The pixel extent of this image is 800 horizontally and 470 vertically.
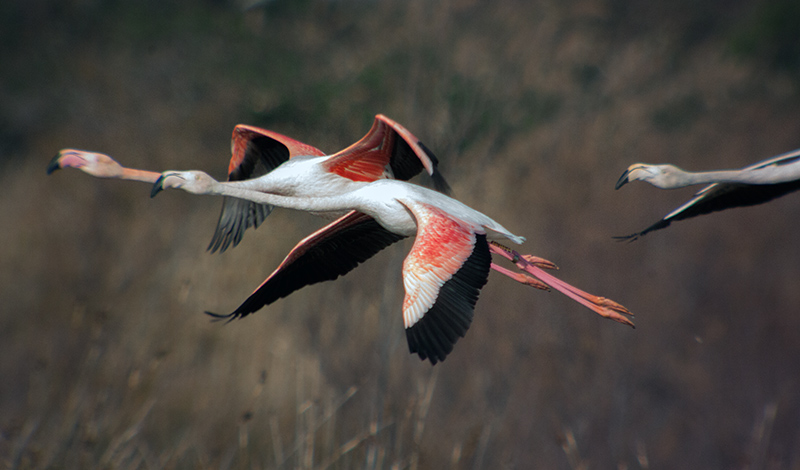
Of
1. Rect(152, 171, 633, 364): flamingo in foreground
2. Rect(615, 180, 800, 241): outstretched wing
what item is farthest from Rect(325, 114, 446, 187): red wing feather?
Rect(615, 180, 800, 241): outstretched wing

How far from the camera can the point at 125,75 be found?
1412cm

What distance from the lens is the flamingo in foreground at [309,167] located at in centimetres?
344

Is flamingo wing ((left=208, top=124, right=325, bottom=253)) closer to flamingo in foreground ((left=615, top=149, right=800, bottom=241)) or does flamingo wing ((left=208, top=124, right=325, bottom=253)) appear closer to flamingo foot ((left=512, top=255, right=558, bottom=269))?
flamingo foot ((left=512, top=255, right=558, bottom=269))

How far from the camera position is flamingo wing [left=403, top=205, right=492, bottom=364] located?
2.63 metres

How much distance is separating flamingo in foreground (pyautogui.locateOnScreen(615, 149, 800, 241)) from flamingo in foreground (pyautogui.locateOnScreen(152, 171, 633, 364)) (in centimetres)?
70

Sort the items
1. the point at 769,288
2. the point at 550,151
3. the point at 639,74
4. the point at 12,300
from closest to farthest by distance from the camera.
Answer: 1. the point at 12,300
2. the point at 769,288
3. the point at 550,151
4. the point at 639,74

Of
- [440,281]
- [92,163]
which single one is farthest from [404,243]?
[440,281]

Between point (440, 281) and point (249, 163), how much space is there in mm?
2153

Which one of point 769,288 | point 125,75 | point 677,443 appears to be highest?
point 125,75

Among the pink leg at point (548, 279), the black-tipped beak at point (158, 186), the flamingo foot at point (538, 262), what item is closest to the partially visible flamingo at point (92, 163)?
the black-tipped beak at point (158, 186)

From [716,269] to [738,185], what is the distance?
11198 mm

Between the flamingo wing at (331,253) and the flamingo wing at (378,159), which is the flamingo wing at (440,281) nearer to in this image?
the flamingo wing at (378,159)

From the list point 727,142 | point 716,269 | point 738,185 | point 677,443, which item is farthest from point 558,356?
point 738,185

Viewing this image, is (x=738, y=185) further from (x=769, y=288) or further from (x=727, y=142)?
(x=727, y=142)
